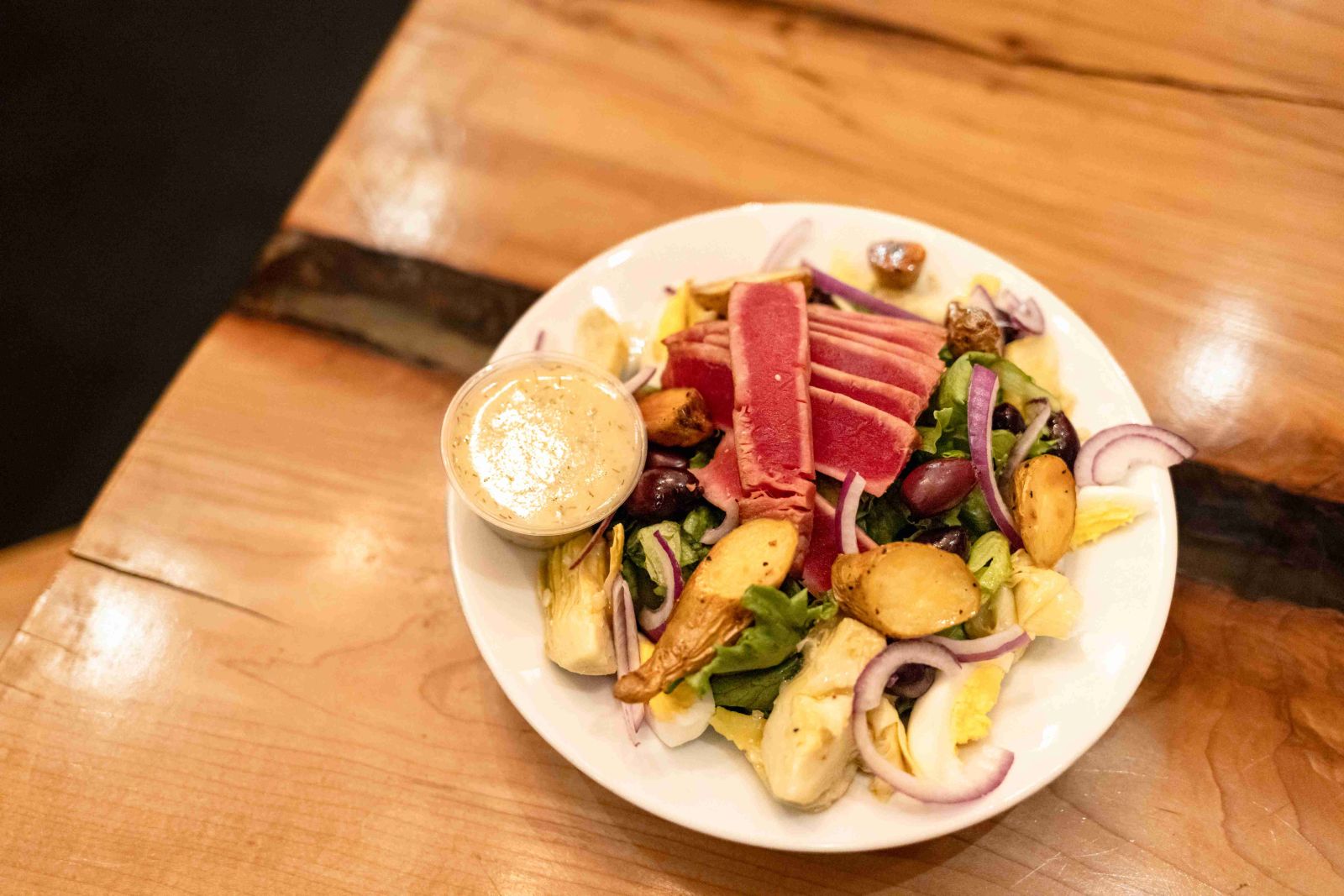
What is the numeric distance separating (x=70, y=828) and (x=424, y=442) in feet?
4.08

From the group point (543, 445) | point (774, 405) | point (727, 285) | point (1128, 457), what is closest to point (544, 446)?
point (543, 445)

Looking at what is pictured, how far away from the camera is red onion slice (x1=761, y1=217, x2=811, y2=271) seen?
261 centimetres

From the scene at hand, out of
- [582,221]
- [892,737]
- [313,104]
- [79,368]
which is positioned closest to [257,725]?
[892,737]

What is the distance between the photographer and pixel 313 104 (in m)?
4.88

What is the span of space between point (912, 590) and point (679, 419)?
686 mm

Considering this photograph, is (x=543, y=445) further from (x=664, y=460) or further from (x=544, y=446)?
(x=664, y=460)

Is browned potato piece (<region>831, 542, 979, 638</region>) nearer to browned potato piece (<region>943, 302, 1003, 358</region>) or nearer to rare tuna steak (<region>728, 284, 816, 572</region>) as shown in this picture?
rare tuna steak (<region>728, 284, 816, 572</region>)

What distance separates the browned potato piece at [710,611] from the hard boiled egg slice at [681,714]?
7 centimetres

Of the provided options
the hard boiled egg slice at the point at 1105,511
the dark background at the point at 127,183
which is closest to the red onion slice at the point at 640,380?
the hard boiled egg slice at the point at 1105,511

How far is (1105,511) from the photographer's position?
2.14 m

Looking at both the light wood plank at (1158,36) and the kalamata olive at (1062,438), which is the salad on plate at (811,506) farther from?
the light wood plank at (1158,36)

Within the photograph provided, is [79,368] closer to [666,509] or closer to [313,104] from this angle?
[313,104]

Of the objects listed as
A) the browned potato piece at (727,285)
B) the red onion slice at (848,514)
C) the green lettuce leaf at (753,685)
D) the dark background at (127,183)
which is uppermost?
the browned potato piece at (727,285)

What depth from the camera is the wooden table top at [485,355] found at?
212 cm
